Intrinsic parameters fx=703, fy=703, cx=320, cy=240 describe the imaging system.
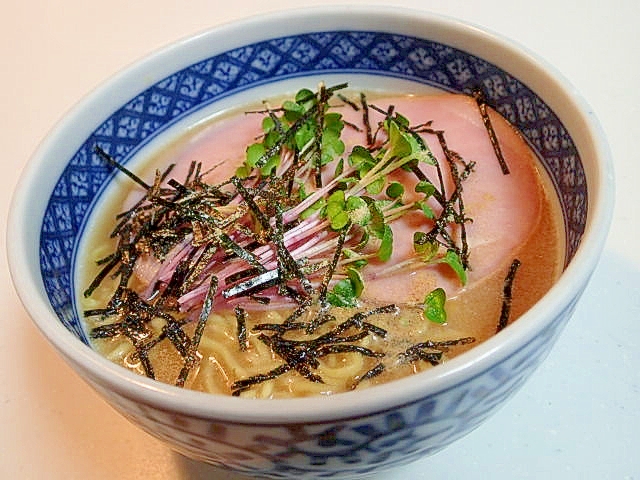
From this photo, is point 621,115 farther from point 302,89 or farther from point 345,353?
point 345,353

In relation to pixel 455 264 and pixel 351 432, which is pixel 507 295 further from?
pixel 351 432

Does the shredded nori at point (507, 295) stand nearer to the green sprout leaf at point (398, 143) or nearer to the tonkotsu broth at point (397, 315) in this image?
the tonkotsu broth at point (397, 315)

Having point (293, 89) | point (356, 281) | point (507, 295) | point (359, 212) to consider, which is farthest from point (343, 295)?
point (293, 89)

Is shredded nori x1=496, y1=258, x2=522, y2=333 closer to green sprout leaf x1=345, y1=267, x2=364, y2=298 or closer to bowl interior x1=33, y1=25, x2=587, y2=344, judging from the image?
bowl interior x1=33, y1=25, x2=587, y2=344

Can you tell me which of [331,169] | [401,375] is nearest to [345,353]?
[401,375]

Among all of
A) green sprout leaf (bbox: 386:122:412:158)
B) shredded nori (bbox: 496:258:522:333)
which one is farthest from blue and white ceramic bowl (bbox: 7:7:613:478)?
green sprout leaf (bbox: 386:122:412:158)

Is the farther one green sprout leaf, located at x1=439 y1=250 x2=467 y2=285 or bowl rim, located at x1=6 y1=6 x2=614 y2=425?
green sprout leaf, located at x1=439 y1=250 x2=467 y2=285

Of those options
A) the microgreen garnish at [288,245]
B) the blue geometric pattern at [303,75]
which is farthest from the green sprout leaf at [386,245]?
the blue geometric pattern at [303,75]
